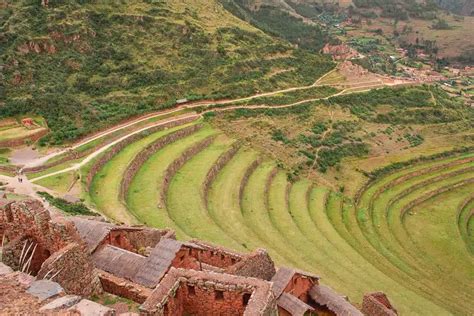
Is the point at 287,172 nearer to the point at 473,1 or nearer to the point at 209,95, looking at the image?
the point at 209,95

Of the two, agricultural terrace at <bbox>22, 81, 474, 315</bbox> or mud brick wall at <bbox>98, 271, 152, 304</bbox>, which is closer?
mud brick wall at <bbox>98, 271, 152, 304</bbox>

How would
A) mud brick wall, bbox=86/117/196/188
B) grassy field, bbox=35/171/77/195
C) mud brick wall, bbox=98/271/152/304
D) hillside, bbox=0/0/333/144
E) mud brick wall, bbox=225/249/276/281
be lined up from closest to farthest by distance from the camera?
mud brick wall, bbox=98/271/152/304, mud brick wall, bbox=225/249/276/281, grassy field, bbox=35/171/77/195, mud brick wall, bbox=86/117/196/188, hillside, bbox=0/0/333/144

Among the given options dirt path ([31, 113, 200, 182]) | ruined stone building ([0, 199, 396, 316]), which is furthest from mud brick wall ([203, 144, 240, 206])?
ruined stone building ([0, 199, 396, 316])

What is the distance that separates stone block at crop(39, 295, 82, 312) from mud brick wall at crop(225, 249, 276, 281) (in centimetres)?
756

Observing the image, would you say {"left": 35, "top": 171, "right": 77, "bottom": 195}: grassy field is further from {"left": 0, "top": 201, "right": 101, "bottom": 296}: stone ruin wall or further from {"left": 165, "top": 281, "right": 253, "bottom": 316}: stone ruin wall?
{"left": 165, "top": 281, "right": 253, "bottom": 316}: stone ruin wall

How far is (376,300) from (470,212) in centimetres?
3135

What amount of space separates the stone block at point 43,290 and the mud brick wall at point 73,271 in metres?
1.31

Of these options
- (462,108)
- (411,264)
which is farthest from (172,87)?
(462,108)

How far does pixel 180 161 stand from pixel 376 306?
82.8 feet

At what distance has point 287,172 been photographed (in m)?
47.3

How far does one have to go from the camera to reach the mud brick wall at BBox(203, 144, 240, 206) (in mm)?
39369

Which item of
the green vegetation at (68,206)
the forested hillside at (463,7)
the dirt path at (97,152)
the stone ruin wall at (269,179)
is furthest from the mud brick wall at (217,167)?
the forested hillside at (463,7)

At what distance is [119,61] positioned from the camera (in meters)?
54.5

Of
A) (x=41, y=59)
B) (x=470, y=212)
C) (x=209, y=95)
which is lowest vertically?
(x=470, y=212)
